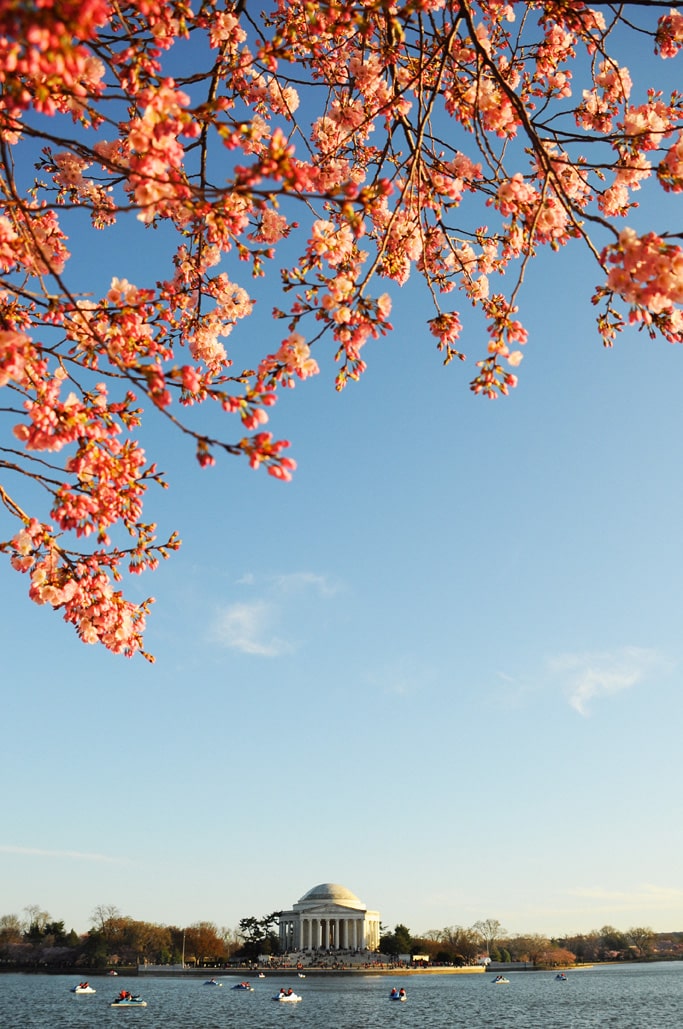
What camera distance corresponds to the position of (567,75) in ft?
26.4

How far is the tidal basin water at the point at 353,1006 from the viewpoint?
1801 inches

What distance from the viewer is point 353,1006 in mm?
55594

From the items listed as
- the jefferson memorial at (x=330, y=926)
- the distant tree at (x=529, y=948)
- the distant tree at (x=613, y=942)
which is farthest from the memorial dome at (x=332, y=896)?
the distant tree at (x=613, y=942)

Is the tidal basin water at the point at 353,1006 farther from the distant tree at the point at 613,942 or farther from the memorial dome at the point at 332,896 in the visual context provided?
the distant tree at the point at 613,942

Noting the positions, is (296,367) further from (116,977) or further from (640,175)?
(116,977)

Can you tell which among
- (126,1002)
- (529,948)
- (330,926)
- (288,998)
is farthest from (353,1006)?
(529,948)

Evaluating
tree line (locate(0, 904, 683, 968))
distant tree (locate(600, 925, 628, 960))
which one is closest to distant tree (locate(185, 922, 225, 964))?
tree line (locate(0, 904, 683, 968))

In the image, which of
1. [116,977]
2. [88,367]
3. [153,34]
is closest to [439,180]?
[153,34]

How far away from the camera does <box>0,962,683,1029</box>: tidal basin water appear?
45.8 meters

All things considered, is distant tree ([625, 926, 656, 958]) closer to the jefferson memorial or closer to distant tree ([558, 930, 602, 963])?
distant tree ([558, 930, 602, 963])

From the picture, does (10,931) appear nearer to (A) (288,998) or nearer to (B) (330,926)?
(B) (330,926)

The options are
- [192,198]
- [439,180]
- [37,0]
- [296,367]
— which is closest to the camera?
[37,0]

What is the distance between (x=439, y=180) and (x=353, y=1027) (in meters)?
46.6

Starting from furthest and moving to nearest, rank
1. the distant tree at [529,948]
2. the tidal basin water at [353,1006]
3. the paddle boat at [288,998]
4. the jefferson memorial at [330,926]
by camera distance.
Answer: the distant tree at [529,948], the jefferson memorial at [330,926], the paddle boat at [288,998], the tidal basin water at [353,1006]
